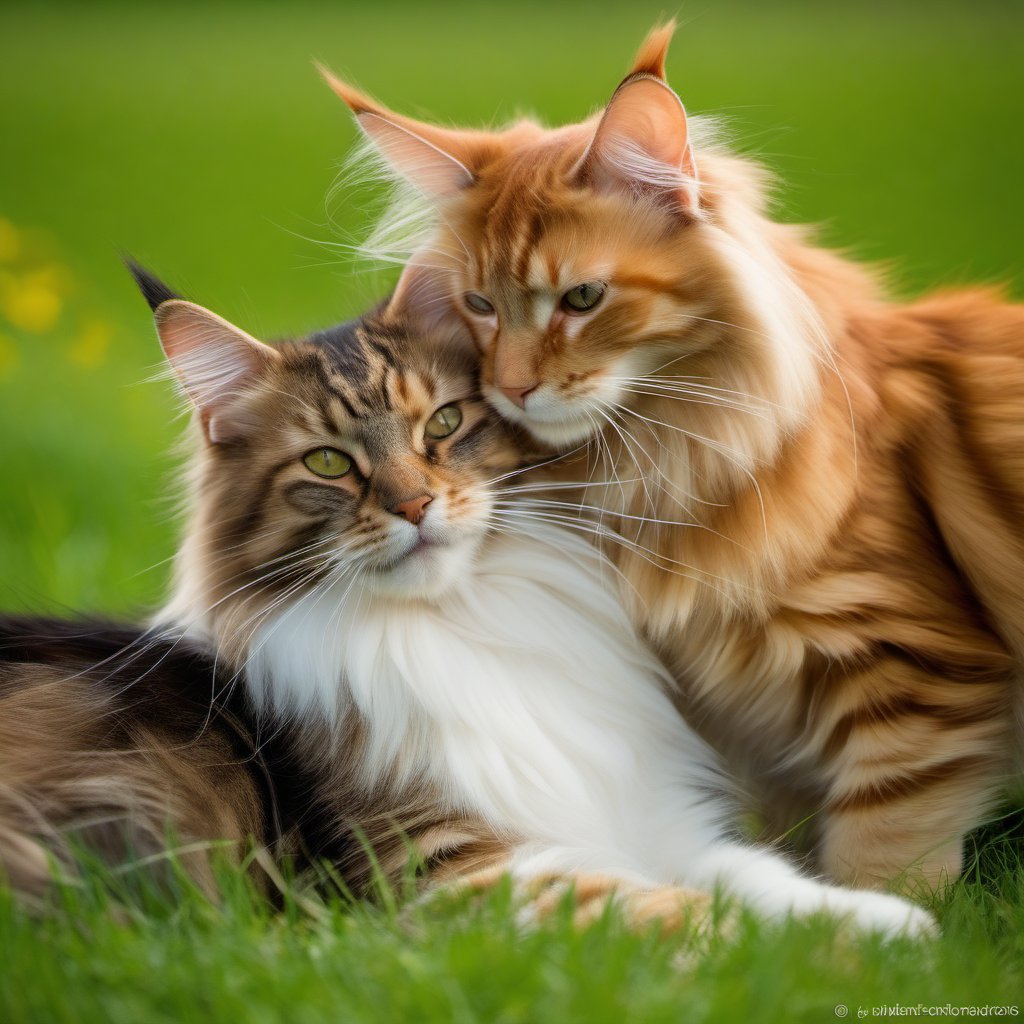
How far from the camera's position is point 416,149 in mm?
2168

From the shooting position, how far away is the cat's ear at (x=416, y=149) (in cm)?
215

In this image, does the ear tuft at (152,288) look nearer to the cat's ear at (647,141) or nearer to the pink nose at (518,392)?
the pink nose at (518,392)

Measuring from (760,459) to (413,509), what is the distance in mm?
630

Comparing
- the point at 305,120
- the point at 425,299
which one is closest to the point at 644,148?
the point at 425,299

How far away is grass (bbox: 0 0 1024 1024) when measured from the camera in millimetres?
1413

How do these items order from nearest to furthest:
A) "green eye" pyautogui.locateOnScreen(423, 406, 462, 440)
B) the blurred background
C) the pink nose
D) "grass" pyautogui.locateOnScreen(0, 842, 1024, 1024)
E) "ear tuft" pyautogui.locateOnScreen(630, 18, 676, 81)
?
1. "grass" pyautogui.locateOnScreen(0, 842, 1024, 1024)
2. "ear tuft" pyautogui.locateOnScreen(630, 18, 676, 81)
3. the pink nose
4. "green eye" pyautogui.locateOnScreen(423, 406, 462, 440)
5. the blurred background

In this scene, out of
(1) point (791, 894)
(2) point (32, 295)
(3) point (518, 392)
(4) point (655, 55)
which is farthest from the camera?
(2) point (32, 295)

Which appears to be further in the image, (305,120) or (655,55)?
(305,120)

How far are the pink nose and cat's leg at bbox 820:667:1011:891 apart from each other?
31.6 inches

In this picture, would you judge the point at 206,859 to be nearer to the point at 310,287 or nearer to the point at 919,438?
the point at 919,438

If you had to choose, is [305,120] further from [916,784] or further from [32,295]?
[916,784]

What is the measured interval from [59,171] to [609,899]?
9.15 m

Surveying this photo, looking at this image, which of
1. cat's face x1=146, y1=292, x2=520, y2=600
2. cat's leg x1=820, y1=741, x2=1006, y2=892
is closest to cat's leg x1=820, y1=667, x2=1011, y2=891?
cat's leg x1=820, y1=741, x2=1006, y2=892

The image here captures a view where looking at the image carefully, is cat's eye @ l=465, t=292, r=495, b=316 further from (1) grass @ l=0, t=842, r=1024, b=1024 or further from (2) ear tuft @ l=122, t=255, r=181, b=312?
(1) grass @ l=0, t=842, r=1024, b=1024
